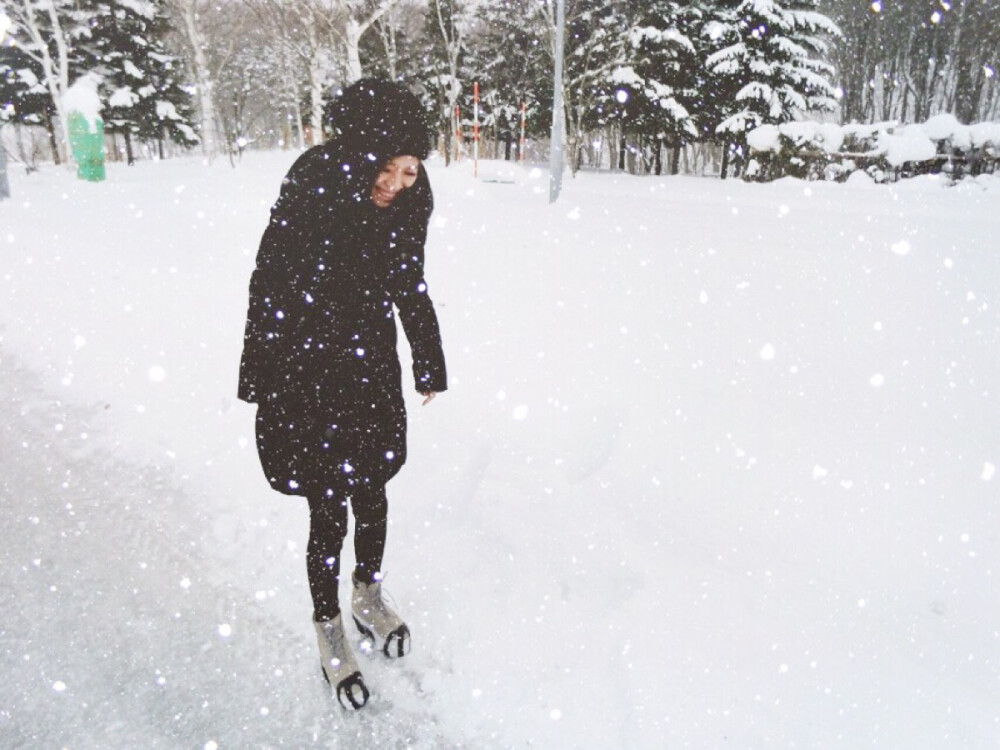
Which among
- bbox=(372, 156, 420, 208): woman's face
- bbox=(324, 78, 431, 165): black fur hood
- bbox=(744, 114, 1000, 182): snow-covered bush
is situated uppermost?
bbox=(744, 114, 1000, 182): snow-covered bush

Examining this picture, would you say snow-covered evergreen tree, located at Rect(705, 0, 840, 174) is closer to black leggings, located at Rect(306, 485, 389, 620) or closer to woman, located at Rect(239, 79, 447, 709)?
woman, located at Rect(239, 79, 447, 709)

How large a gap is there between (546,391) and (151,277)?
16.3ft

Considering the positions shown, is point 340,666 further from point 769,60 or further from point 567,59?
point 567,59

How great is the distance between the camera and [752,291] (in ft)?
16.5

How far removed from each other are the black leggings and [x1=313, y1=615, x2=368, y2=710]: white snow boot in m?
0.04

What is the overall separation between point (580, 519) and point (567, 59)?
29.1 meters

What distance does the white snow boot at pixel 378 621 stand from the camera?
253 centimetres

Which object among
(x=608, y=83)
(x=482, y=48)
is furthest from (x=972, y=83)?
(x=482, y=48)

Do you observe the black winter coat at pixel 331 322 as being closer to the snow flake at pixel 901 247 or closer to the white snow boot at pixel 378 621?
the white snow boot at pixel 378 621

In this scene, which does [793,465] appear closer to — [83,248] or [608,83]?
[83,248]

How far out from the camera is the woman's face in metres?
2.07

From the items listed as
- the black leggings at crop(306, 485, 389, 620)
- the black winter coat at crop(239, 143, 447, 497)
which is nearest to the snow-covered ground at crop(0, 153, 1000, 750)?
the black leggings at crop(306, 485, 389, 620)

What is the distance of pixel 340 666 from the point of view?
2.33 metres

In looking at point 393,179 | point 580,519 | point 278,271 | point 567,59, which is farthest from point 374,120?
point 567,59
